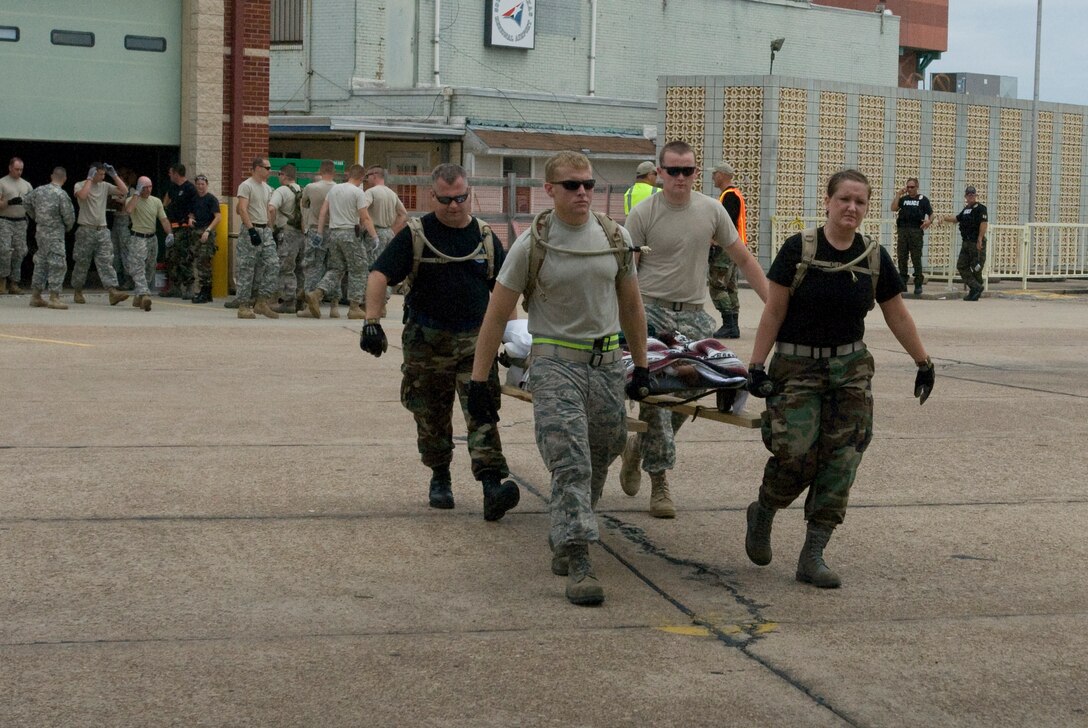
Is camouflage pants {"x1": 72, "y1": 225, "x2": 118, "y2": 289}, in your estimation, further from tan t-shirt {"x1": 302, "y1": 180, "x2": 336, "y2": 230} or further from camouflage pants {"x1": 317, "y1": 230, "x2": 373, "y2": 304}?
camouflage pants {"x1": 317, "y1": 230, "x2": 373, "y2": 304}

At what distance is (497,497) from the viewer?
770 cm

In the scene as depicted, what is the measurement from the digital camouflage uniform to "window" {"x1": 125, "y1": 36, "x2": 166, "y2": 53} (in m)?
3.58

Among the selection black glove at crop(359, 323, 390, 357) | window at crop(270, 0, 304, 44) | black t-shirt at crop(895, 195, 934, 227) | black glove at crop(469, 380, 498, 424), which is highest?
window at crop(270, 0, 304, 44)

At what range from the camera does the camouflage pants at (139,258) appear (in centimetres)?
2017

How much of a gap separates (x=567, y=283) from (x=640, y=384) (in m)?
0.61

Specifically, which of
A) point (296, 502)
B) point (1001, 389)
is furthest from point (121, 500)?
point (1001, 389)

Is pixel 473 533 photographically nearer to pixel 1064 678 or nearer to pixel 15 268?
pixel 1064 678

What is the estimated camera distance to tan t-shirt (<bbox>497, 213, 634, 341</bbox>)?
21.7ft

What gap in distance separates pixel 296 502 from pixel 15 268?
15.4 meters

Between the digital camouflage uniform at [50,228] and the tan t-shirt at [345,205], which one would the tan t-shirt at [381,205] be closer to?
the tan t-shirt at [345,205]

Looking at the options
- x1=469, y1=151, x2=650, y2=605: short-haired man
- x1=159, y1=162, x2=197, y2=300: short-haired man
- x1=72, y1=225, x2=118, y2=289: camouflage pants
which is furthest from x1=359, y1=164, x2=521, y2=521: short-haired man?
x1=159, y1=162, x2=197, y2=300: short-haired man

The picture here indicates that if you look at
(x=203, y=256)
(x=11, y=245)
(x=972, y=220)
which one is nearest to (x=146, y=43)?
(x=203, y=256)

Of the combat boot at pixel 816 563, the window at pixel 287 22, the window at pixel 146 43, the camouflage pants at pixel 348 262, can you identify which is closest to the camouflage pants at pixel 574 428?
the combat boot at pixel 816 563

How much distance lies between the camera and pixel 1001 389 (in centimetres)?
1323
